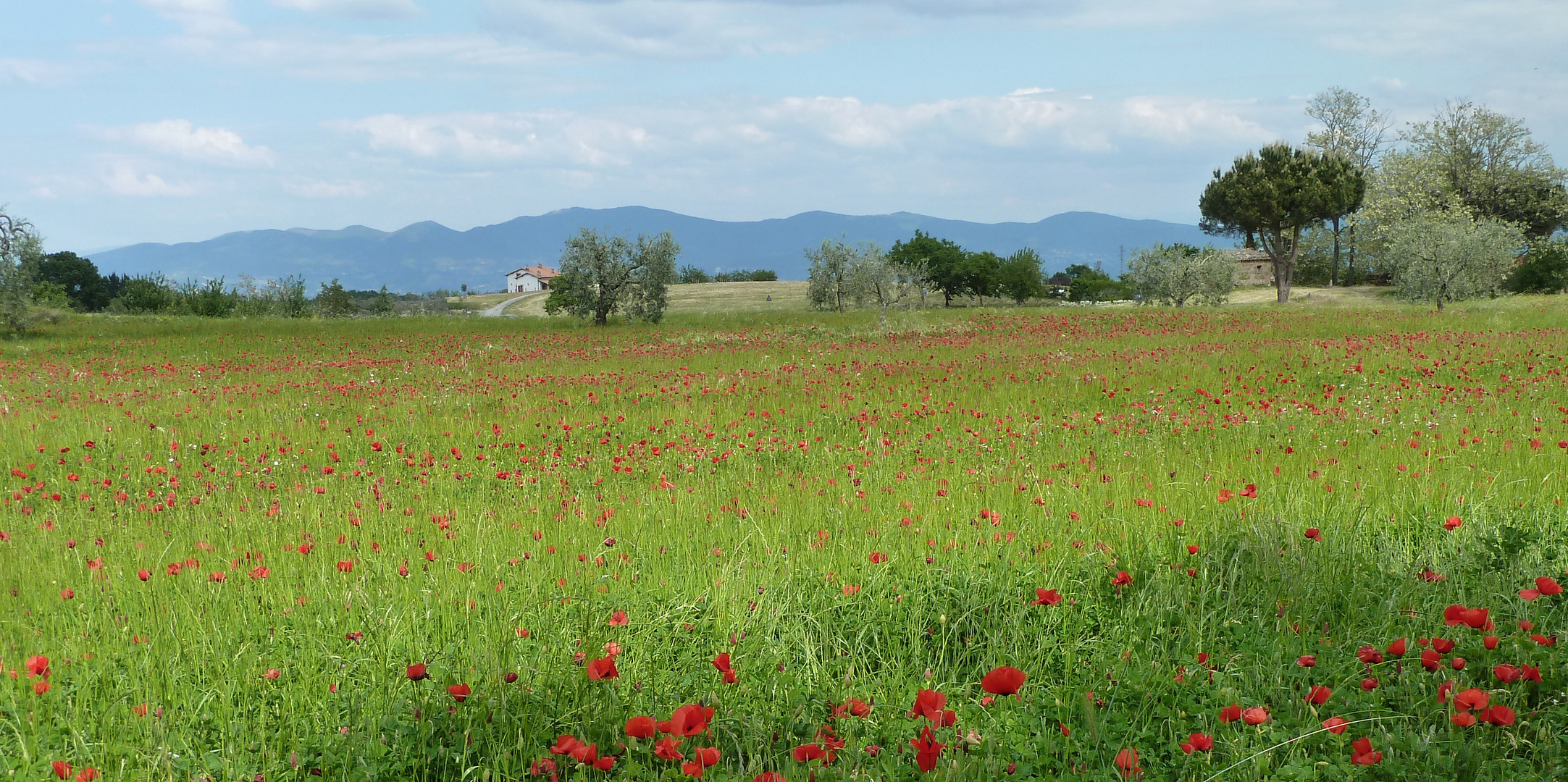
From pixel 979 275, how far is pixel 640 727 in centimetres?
8722

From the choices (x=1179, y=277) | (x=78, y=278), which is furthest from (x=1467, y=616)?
(x=78, y=278)

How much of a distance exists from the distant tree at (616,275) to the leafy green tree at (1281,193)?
1442 inches

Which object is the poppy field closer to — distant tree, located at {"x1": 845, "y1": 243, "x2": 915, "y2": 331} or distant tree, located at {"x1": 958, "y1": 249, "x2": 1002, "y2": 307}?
distant tree, located at {"x1": 845, "y1": 243, "x2": 915, "y2": 331}

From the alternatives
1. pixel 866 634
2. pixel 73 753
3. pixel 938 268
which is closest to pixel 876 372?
pixel 866 634

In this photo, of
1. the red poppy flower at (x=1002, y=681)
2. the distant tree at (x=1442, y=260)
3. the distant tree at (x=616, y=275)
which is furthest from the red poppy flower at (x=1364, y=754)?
the distant tree at (x=1442, y=260)

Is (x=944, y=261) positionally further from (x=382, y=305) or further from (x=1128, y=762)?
(x=1128, y=762)

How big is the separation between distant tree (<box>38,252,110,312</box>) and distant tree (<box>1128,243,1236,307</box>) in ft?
331

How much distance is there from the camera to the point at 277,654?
11.7 ft

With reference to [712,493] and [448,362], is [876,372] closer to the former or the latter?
[712,493]

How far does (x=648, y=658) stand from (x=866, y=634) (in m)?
1.00

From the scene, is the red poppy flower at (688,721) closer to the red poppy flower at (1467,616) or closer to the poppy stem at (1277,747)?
the poppy stem at (1277,747)

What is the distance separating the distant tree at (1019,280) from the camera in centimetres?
8844

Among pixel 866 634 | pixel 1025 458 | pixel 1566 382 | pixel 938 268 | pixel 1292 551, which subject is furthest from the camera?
pixel 938 268

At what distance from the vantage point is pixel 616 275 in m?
37.8
